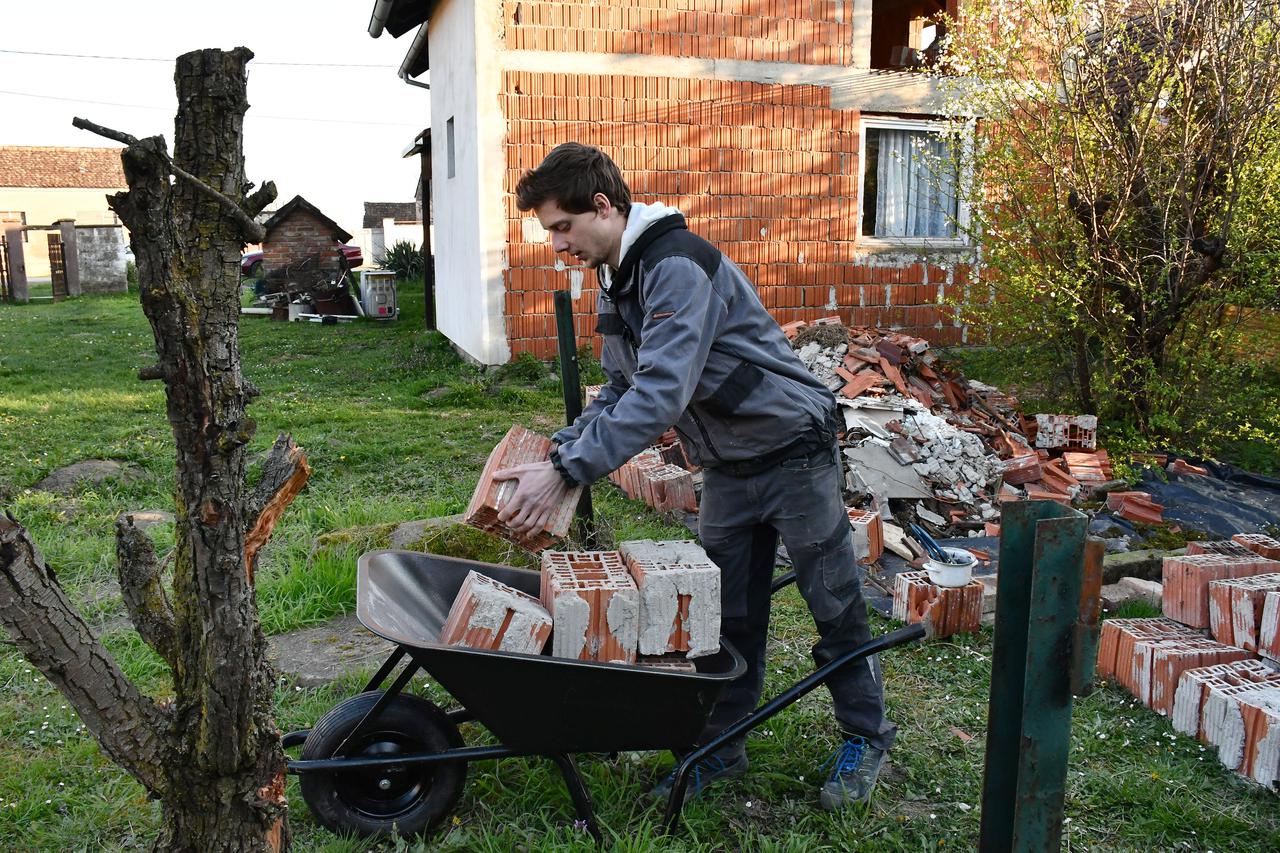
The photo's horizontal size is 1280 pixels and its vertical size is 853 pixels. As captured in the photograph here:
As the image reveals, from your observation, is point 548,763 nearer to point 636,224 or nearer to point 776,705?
point 776,705

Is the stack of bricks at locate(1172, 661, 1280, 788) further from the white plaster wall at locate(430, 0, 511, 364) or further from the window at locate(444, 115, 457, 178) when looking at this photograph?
the window at locate(444, 115, 457, 178)

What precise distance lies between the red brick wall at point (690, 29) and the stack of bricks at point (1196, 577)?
740 centimetres

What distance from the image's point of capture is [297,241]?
19.9 m

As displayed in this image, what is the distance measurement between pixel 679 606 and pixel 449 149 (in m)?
10.2

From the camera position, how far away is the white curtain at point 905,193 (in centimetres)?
1095

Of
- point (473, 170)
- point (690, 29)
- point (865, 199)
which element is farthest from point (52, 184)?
point (865, 199)

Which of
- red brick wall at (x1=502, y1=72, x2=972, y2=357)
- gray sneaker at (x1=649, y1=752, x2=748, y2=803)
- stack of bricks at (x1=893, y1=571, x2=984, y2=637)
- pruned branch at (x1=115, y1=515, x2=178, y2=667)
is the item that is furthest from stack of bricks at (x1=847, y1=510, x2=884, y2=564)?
red brick wall at (x1=502, y1=72, x2=972, y2=357)

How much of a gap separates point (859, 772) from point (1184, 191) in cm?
538

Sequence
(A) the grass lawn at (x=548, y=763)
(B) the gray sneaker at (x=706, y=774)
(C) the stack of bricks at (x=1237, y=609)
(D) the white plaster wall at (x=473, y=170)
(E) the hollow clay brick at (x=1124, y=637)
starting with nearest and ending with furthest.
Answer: (A) the grass lawn at (x=548, y=763), (B) the gray sneaker at (x=706, y=774), (C) the stack of bricks at (x=1237, y=609), (E) the hollow clay brick at (x=1124, y=637), (D) the white plaster wall at (x=473, y=170)

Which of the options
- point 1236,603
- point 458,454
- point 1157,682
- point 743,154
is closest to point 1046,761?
point 1157,682

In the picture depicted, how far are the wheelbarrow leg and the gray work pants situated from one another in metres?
0.58

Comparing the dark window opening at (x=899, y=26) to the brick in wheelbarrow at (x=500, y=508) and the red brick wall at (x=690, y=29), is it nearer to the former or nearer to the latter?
the red brick wall at (x=690, y=29)

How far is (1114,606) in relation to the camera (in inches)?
178

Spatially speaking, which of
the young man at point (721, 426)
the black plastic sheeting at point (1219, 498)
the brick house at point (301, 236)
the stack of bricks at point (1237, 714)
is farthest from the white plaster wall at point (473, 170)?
the brick house at point (301, 236)
